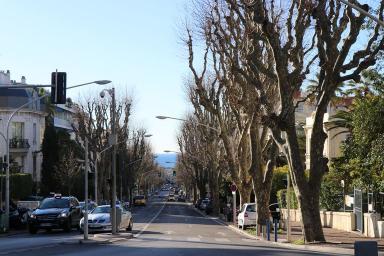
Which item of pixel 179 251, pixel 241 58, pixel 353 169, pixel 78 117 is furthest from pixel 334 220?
pixel 78 117

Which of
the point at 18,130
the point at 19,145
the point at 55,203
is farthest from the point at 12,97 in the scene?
the point at 55,203

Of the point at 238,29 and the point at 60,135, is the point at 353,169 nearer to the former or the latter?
the point at 238,29

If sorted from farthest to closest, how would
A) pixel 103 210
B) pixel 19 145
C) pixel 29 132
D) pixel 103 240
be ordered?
pixel 29 132
pixel 19 145
pixel 103 210
pixel 103 240

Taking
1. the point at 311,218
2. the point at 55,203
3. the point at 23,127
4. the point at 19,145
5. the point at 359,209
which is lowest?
the point at 311,218

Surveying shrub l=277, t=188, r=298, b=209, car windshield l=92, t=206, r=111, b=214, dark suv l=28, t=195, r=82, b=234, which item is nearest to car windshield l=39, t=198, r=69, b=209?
dark suv l=28, t=195, r=82, b=234

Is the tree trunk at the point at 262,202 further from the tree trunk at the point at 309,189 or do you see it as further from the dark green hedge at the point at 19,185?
the dark green hedge at the point at 19,185

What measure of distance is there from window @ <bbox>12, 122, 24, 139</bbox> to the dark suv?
38349mm

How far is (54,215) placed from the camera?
3095 cm

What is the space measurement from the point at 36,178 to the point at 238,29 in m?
48.5

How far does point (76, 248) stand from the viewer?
21250 millimetres

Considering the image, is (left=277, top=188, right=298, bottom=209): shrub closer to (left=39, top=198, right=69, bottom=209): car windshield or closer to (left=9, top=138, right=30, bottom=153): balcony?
(left=39, top=198, right=69, bottom=209): car windshield

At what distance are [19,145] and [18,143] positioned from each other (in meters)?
0.33

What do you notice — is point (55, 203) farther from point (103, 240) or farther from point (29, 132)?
point (29, 132)

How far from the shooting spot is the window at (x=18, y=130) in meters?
68.9
